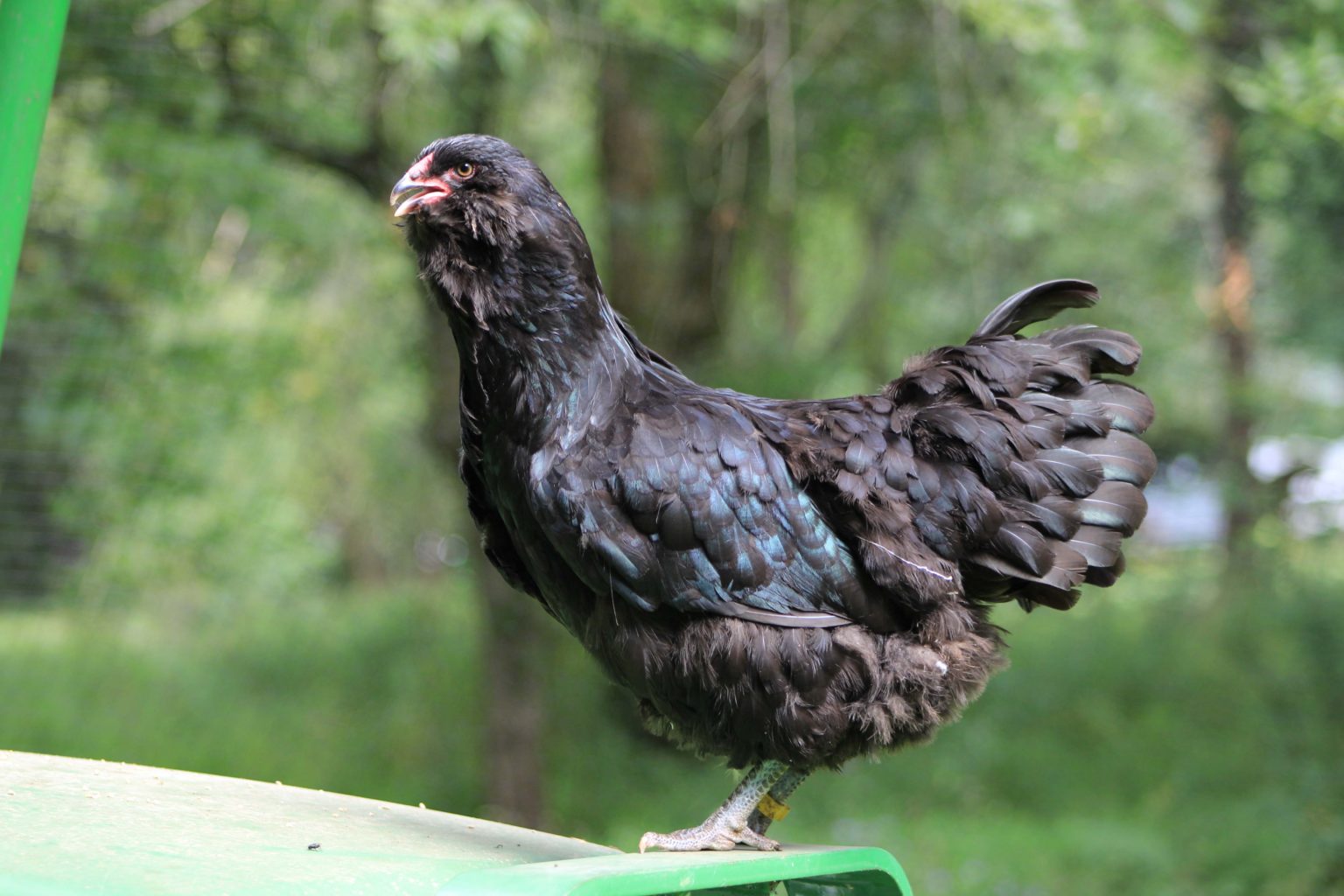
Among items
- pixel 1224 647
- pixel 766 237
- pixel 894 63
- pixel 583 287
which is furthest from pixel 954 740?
pixel 583 287

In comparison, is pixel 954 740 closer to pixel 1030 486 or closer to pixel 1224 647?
pixel 1224 647

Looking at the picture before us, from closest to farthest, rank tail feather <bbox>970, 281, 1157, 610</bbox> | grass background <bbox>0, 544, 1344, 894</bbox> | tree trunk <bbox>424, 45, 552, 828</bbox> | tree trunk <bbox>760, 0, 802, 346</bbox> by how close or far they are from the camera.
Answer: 1. tail feather <bbox>970, 281, 1157, 610</bbox>
2. tree trunk <bbox>760, 0, 802, 346</bbox>
3. tree trunk <bbox>424, 45, 552, 828</bbox>
4. grass background <bbox>0, 544, 1344, 894</bbox>

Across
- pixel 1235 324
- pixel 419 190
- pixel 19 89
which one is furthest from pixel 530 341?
pixel 1235 324

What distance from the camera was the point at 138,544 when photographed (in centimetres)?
737

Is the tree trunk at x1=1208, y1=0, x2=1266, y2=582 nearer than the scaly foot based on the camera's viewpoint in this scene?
No

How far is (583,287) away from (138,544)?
18.4 feet

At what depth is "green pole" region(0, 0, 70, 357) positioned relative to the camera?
7.45ft

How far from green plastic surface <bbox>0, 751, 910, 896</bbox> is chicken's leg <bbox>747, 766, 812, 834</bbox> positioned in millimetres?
187

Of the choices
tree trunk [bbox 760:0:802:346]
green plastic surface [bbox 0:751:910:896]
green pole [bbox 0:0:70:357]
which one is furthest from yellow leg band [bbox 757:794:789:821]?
tree trunk [bbox 760:0:802:346]

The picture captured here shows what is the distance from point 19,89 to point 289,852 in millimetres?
1398

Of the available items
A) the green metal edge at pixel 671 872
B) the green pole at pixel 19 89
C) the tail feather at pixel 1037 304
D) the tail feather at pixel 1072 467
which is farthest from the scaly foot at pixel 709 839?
the green pole at pixel 19 89

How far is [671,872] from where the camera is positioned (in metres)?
1.97

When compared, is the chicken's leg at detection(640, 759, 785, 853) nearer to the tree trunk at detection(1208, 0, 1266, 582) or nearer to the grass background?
the grass background

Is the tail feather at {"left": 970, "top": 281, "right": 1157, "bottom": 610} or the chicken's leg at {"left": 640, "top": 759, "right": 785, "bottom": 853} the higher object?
the tail feather at {"left": 970, "top": 281, "right": 1157, "bottom": 610}
